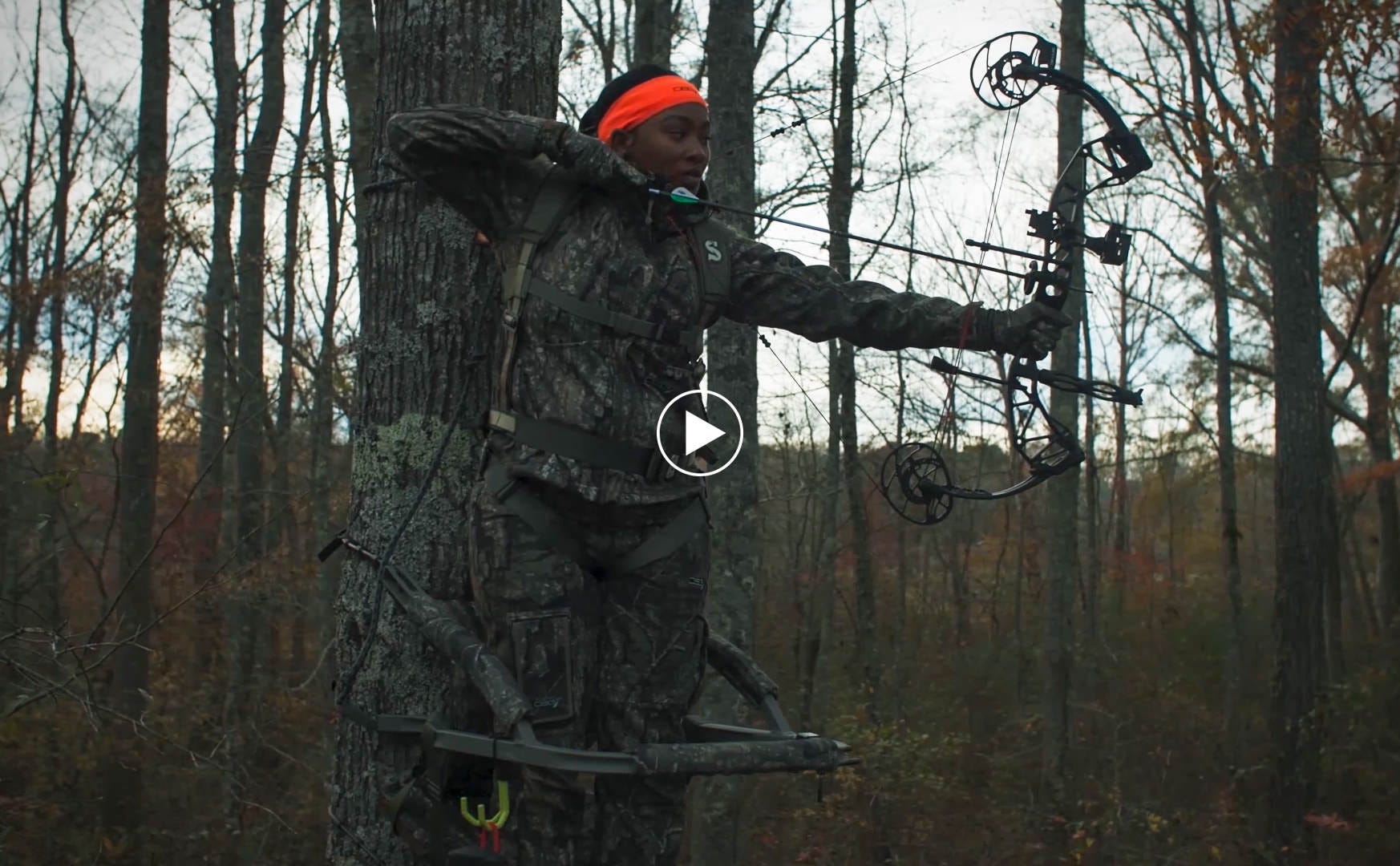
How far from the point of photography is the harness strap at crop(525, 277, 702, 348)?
3.57 metres

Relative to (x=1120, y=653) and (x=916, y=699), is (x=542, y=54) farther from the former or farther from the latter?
(x=1120, y=653)

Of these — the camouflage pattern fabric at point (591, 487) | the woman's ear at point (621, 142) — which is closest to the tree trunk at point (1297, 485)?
the camouflage pattern fabric at point (591, 487)

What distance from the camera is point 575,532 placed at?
11.7 ft

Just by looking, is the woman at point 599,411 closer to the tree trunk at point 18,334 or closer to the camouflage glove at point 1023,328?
the camouflage glove at point 1023,328

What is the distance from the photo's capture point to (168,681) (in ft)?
57.1

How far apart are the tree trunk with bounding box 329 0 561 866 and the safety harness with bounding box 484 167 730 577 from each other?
0.58 ft

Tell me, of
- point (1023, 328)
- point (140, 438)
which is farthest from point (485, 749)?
point (140, 438)

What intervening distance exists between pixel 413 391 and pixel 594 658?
89 cm

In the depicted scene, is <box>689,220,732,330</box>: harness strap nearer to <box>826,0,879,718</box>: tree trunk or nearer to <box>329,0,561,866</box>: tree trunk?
<box>329,0,561,866</box>: tree trunk

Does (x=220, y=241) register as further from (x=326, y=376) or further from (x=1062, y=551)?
(x=1062, y=551)

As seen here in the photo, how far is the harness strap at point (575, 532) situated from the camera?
3490mm

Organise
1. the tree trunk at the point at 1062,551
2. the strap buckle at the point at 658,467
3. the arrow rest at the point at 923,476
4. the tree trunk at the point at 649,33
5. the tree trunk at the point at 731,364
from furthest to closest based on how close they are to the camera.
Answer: the tree trunk at the point at 1062,551
the tree trunk at the point at 649,33
the tree trunk at the point at 731,364
the arrow rest at the point at 923,476
the strap buckle at the point at 658,467

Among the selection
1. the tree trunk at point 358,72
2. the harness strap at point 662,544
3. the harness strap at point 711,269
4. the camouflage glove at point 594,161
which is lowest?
the harness strap at point 662,544

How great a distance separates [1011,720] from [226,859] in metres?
13.5
